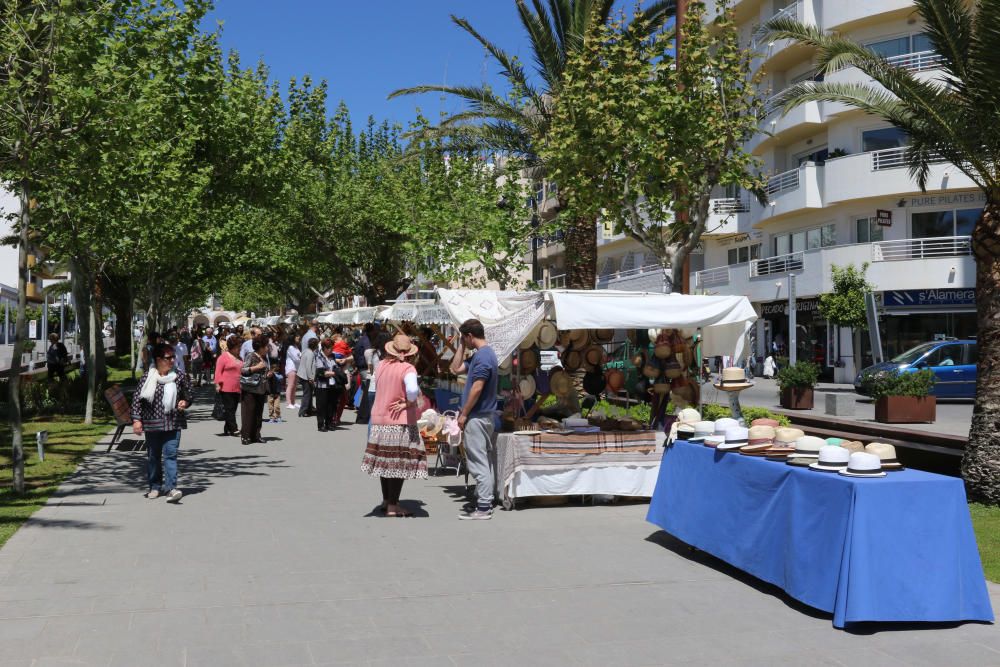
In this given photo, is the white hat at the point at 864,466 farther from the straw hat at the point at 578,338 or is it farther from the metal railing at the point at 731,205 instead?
the metal railing at the point at 731,205

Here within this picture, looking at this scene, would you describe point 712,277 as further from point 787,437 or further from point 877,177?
point 787,437

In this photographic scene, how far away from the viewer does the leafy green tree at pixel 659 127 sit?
50.8 ft

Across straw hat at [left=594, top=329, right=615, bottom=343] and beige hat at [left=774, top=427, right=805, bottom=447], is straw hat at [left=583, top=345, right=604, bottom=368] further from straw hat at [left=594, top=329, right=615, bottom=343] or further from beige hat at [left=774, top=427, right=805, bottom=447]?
beige hat at [left=774, top=427, right=805, bottom=447]

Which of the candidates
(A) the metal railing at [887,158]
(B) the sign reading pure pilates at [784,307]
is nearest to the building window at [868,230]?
(A) the metal railing at [887,158]

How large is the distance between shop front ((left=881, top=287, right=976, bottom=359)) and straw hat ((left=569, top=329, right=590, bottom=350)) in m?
27.5

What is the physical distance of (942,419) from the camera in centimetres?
2259

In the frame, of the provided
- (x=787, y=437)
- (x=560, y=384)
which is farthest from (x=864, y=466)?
(x=560, y=384)

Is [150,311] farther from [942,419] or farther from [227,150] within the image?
[942,419]

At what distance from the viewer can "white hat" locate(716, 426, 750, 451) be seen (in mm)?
7379

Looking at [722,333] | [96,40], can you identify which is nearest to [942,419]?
[722,333]

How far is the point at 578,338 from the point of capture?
1200 cm

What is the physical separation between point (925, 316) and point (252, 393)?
93.7ft

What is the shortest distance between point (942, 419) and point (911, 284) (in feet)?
46.8

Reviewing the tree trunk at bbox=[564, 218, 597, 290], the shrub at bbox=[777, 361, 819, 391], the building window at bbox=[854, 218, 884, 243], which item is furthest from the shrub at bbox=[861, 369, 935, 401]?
the building window at bbox=[854, 218, 884, 243]
